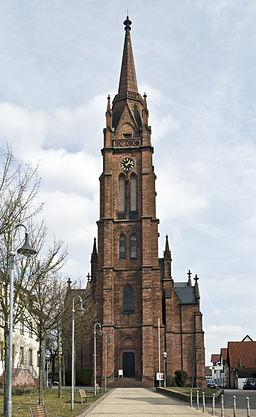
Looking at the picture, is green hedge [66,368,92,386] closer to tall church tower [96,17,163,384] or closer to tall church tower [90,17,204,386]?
tall church tower [90,17,204,386]

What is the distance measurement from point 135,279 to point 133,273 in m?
0.75

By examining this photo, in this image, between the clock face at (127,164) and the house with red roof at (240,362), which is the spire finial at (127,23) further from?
A: the house with red roof at (240,362)

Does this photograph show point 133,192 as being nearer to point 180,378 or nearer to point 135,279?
point 135,279

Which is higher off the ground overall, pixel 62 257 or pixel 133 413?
pixel 62 257

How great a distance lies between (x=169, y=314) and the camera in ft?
208

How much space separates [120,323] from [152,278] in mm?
6325

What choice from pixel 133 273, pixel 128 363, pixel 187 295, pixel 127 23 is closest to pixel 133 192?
pixel 133 273

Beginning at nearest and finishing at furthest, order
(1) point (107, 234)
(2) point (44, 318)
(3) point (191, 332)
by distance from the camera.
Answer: (2) point (44, 318) < (1) point (107, 234) < (3) point (191, 332)

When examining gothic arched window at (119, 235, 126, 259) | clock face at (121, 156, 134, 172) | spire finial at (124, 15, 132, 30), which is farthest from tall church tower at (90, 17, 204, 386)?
spire finial at (124, 15, 132, 30)

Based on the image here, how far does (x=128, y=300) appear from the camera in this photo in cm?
6178

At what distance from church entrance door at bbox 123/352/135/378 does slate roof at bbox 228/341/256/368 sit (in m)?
25.0

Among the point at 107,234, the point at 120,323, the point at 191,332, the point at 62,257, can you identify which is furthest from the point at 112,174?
the point at 62,257

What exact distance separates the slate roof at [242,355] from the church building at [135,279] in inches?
620

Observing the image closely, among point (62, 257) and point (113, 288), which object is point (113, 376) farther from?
point (62, 257)
